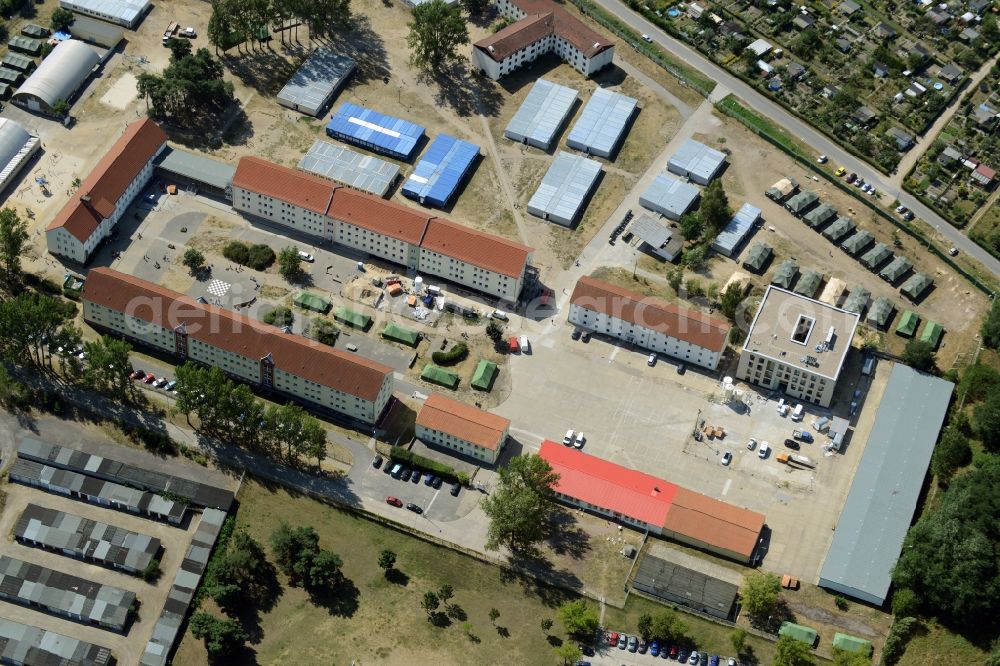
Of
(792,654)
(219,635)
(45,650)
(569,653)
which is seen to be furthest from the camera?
(792,654)

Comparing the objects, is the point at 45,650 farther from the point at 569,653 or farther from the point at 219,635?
the point at 569,653

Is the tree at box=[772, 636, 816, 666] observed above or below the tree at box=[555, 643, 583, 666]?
above

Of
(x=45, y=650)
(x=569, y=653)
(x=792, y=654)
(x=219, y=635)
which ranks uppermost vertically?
(x=792, y=654)

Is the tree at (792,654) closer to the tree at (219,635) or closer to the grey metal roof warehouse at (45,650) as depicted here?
the tree at (219,635)

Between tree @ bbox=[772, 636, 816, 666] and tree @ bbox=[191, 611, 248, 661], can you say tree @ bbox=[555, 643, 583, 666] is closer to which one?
tree @ bbox=[772, 636, 816, 666]

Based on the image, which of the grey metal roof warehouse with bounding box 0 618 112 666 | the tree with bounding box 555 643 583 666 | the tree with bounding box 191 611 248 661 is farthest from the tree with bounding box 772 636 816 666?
the grey metal roof warehouse with bounding box 0 618 112 666

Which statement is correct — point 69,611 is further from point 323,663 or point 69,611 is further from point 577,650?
point 577,650

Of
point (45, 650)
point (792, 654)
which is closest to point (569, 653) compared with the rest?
point (792, 654)
